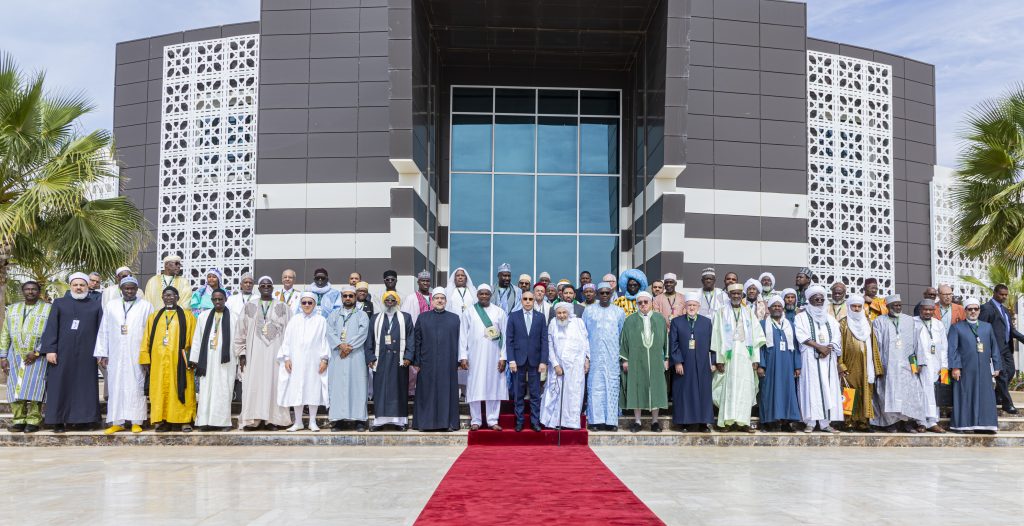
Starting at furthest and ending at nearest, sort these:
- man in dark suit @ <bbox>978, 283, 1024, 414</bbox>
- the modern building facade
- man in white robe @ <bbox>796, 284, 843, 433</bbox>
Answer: the modern building facade, man in dark suit @ <bbox>978, 283, 1024, 414</bbox>, man in white robe @ <bbox>796, 284, 843, 433</bbox>

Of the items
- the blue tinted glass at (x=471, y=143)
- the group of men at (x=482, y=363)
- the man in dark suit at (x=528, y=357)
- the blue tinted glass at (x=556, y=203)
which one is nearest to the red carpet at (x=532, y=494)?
the man in dark suit at (x=528, y=357)

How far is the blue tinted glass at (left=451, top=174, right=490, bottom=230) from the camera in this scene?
55.8ft

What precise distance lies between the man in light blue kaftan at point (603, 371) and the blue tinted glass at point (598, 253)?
23.2 feet

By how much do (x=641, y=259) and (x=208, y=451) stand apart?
9.28 metres

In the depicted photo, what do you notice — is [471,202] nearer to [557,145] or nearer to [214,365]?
[557,145]

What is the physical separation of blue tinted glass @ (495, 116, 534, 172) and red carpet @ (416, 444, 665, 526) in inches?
378

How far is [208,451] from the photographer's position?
8.90 m

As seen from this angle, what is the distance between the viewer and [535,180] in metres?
17.2

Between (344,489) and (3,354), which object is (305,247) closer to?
(3,354)

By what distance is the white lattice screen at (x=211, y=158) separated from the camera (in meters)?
16.8

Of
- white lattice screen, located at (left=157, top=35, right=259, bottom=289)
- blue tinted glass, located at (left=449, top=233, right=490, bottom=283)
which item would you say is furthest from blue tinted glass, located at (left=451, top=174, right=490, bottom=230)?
white lattice screen, located at (left=157, top=35, right=259, bottom=289)

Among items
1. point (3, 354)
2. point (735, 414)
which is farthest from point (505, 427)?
point (3, 354)

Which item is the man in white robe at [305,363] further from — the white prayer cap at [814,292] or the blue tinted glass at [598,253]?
the blue tinted glass at [598,253]

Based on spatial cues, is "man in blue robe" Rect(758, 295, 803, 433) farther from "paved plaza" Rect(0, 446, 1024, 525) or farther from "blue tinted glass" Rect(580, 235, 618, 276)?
"blue tinted glass" Rect(580, 235, 618, 276)
